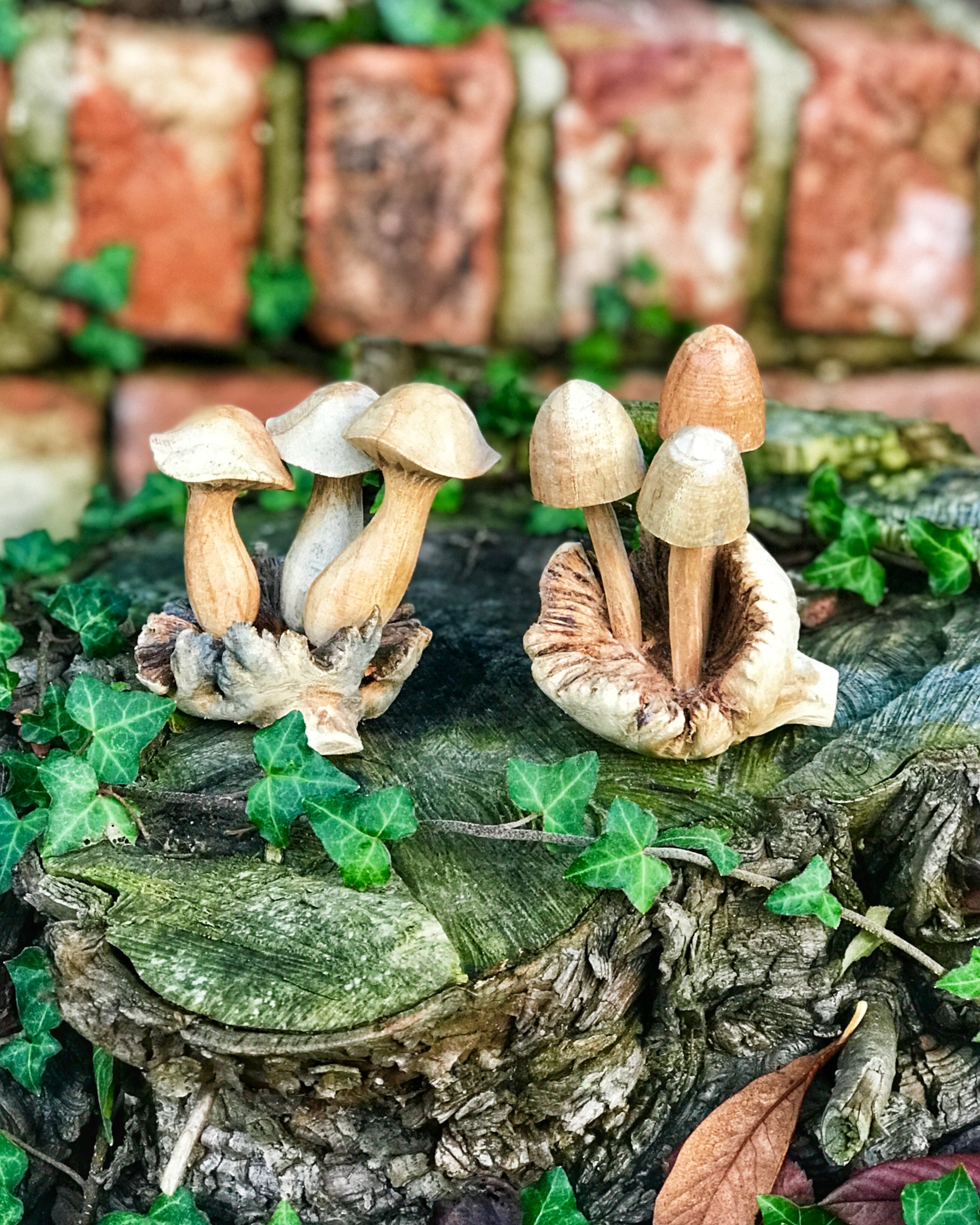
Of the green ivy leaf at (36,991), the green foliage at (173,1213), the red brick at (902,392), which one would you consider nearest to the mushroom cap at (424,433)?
the green ivy leaf at (36,991)

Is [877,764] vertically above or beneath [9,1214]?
above

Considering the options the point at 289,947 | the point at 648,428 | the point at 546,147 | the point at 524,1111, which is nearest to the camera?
the point at 289,947

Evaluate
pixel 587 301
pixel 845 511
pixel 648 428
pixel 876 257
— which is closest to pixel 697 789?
pixel 648 428

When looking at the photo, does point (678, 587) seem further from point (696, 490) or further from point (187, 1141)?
point (187, 1141)

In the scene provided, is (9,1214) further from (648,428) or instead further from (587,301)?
(587,301)

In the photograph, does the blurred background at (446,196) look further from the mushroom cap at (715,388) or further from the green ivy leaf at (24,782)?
the green ivy leaf at (24,782)

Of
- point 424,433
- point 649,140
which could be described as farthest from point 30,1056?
point 649,140

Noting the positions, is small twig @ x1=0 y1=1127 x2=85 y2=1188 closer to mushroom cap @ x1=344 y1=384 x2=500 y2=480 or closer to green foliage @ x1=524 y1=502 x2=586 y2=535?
mushroom cap @ x1=344 y1=384 x2=500 y2=480
